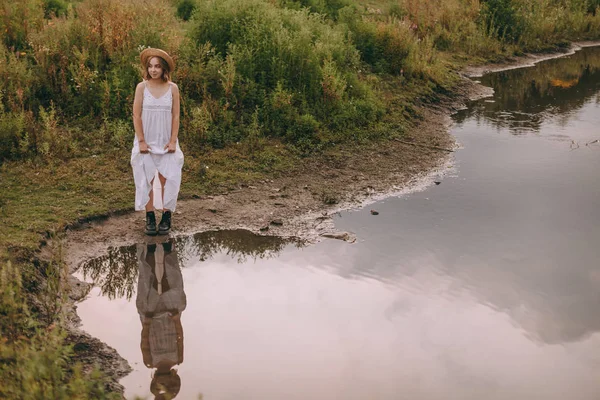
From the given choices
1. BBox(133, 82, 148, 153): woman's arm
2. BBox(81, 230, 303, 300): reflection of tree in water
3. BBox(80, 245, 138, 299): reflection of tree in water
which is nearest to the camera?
BBox(80, 245, 138, 299): reflection of tree in water

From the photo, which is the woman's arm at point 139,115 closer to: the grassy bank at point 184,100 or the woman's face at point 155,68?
the woman's face at point 155,68

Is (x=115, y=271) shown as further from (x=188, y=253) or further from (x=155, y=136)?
(x=155, y=136)

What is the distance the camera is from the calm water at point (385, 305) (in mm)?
5113

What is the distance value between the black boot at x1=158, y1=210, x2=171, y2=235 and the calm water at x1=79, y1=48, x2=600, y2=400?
21 centimetres

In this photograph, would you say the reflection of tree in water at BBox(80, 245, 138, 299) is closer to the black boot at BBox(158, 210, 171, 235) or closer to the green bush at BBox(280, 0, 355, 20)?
the black boot at BBox(158, 210, 171, 235)

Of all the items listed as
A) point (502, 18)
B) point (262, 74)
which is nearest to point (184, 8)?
point (262, 74)

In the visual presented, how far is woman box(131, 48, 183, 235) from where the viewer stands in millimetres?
6992

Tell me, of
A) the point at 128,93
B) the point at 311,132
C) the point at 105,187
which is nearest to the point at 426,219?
the point at 311,132

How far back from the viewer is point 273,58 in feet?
34.4

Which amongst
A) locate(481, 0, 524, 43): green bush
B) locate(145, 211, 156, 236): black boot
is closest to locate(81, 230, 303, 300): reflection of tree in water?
locate(145, 211, 156, 236): black boot

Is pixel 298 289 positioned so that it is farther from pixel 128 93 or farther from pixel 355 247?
pixel 128 93

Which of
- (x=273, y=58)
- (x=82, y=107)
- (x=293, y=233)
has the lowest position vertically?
(x=293, y=233)

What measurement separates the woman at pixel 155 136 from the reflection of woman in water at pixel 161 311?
0.51 metres

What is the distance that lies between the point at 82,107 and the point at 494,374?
277 inches
